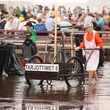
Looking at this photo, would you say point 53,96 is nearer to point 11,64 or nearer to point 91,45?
point 91,45

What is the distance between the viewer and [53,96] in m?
12.8

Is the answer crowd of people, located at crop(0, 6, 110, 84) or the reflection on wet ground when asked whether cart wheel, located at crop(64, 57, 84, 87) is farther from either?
crowd of people, located at crop(0, 6, 110, 84)

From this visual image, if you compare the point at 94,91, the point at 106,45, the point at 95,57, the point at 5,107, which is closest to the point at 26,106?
the point at 5,107

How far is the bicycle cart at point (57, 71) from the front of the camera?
13812mm

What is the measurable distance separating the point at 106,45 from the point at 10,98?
505 inches

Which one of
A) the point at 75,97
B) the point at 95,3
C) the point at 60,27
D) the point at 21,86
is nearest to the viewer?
the point at 75,97

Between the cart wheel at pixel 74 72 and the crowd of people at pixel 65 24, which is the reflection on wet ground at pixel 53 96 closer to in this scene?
the cart wheel at pixel 74 72

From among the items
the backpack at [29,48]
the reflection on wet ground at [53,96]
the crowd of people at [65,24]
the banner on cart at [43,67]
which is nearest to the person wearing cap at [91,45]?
the crowd of people at [65,24]

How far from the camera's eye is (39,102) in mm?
11781

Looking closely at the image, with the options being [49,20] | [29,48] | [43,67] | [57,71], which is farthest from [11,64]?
[49,20]

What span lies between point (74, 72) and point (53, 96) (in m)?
2.07

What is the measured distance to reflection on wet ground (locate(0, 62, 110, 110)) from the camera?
442 inches

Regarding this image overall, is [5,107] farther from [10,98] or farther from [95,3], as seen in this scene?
[95,3]

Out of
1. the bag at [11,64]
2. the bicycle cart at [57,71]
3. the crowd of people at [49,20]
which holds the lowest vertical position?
the crowd of people at [49,20]
